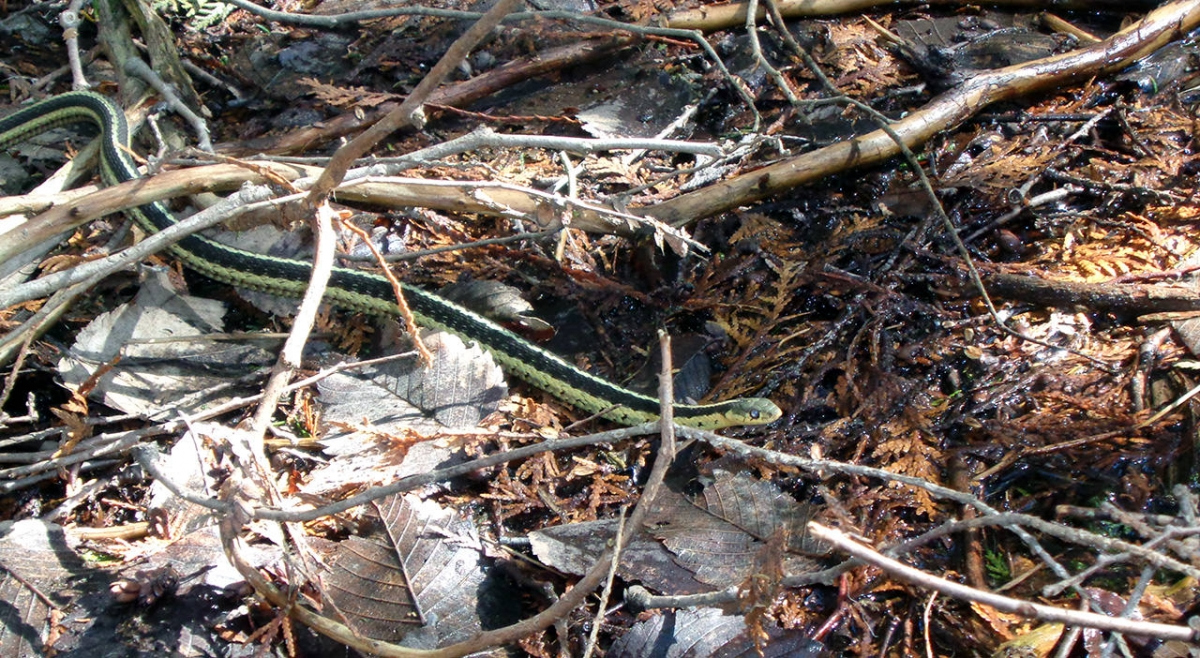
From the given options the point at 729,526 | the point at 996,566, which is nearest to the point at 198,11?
the point at 729,526

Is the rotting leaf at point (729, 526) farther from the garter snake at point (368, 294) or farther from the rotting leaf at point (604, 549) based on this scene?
the garter snake at point (368, 294)

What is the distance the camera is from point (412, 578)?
7.38 ft

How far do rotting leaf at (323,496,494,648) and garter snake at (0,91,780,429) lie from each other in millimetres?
669

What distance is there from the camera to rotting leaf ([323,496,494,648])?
216 centimetres

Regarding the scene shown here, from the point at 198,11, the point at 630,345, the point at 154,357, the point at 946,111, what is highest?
the point at 198,11

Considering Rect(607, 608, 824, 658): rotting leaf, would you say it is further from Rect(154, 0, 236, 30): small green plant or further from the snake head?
Rect(154, 0, 236, 30): small green plant

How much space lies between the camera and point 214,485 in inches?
99.2

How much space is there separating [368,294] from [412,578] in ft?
4.25

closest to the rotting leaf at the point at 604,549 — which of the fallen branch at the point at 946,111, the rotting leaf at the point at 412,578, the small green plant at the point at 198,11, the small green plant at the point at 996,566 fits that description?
the rotting leaf at the point at 412,578

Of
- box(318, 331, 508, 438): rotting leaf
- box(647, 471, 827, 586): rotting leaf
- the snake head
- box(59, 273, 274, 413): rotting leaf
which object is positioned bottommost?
box(647, 471, 827, 586): rotting leaf

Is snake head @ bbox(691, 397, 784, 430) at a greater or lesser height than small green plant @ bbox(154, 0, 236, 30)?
lesser

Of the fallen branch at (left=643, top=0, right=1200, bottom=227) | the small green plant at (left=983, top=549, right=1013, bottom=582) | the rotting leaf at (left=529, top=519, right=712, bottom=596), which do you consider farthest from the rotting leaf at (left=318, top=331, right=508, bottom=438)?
the small green plant at (left=983, top=549, right=1013, bottom=582)

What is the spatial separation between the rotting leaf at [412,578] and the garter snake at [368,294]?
67cm

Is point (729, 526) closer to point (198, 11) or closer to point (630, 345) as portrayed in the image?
point (630, 345)
